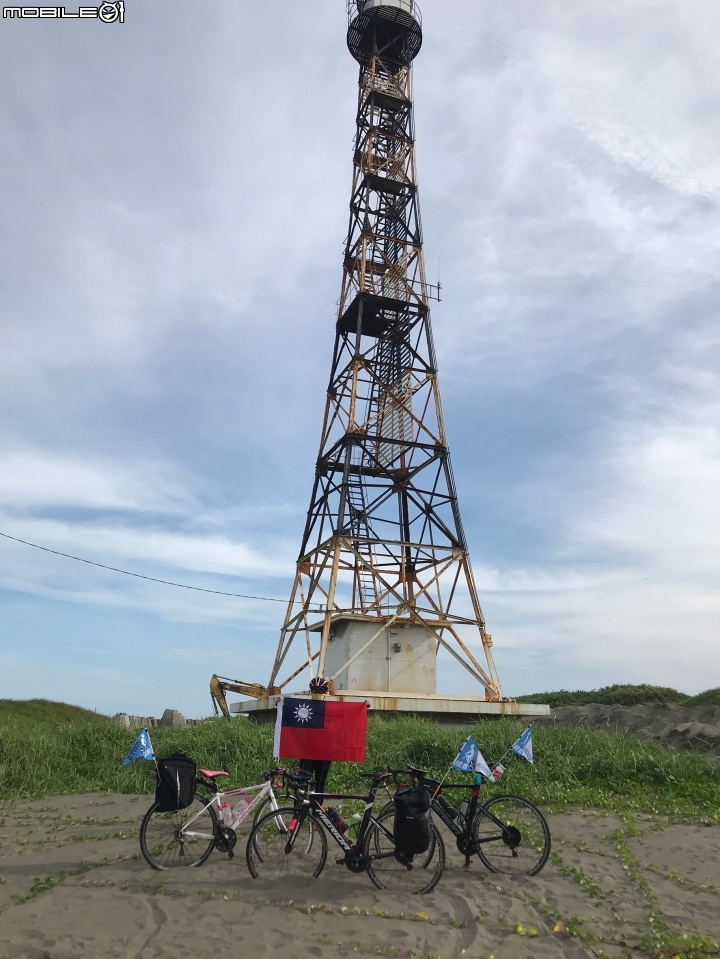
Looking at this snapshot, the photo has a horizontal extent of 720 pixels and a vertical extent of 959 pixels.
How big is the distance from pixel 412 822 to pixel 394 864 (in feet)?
3.18

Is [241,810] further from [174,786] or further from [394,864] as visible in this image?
[394,864]

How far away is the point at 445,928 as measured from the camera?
639cm

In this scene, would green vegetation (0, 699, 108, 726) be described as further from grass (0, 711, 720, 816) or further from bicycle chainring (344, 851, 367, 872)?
bicycle chainring (344, 851, 367, 872)

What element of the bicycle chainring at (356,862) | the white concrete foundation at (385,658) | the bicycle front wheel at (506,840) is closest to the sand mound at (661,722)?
the white concrete foundation at (385,658)

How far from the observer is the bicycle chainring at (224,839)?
26.4ft

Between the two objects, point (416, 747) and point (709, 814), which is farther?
point (416, 747)

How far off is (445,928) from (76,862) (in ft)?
15.1

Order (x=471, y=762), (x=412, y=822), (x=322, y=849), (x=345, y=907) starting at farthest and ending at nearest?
(x=471, y=762)
(x=322, y=849)
(x=412, y=822)
(x=345, y=907)

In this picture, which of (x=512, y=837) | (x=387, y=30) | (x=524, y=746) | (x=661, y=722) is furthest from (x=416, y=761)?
(x=387, y=30)

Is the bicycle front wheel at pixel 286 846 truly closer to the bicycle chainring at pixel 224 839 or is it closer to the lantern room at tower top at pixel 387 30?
the bicycle chainring at pixel 224 839

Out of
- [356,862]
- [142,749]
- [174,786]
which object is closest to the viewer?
[356,862]

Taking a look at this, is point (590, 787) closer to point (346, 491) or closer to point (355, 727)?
point (355, 727)

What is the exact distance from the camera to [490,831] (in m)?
8.13

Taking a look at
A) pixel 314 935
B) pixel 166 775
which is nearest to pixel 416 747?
pixel 166 775
